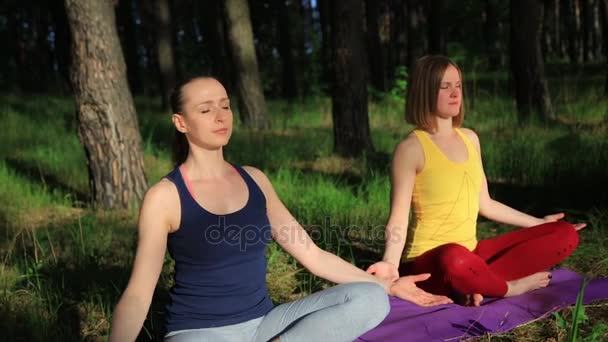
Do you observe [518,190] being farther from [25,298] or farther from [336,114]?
[25,298]

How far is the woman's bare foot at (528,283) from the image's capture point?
11.7ft

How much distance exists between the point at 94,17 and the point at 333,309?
4.40 meters

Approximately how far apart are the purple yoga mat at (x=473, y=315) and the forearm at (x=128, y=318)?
51.0 inches

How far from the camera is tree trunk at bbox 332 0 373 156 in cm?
768

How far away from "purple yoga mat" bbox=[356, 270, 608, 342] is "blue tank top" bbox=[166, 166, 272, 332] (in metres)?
0.93

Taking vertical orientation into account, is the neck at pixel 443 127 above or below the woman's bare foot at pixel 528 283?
above

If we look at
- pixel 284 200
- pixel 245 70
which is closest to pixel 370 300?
pixel 284 200

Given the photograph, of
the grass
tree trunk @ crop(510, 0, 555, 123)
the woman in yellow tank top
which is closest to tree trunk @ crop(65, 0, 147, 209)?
the grass

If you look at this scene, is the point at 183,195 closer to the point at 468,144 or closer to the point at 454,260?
the point at 454,260

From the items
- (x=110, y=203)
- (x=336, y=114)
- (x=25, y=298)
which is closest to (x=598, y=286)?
(x=25, y=298)

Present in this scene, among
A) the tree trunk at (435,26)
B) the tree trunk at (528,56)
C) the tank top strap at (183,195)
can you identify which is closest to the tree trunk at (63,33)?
the tank top strap at (183,195)

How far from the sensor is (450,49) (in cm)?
3009

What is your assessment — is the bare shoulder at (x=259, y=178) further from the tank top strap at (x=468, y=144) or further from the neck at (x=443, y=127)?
the tank top strap at (x=468, y=144)

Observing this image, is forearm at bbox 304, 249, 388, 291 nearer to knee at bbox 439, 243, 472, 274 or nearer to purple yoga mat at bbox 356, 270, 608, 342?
purple yoga mat at bbox 356, 270, 608, 342
